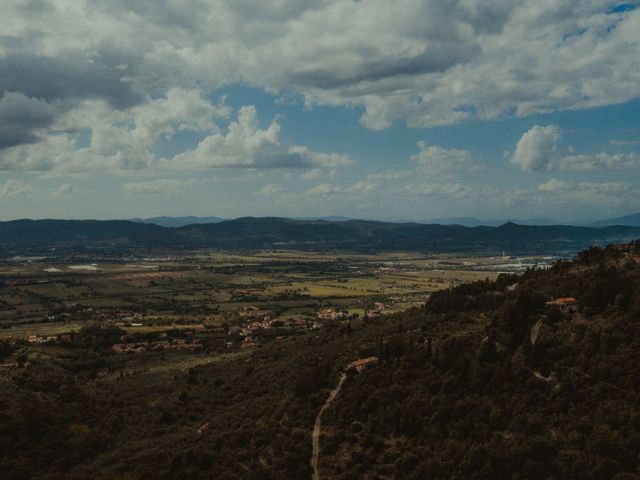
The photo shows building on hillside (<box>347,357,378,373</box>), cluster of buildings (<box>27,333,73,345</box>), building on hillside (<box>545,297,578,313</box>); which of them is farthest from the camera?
cluster of buildings (<box>27,333,73,345</box>)

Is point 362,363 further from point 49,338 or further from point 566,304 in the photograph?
point 49,338

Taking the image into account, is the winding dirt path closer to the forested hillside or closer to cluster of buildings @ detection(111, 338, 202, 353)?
the forested hillside

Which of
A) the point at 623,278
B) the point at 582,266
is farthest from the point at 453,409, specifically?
the point at 582,266

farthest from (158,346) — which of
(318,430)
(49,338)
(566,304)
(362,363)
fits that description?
(566,304)

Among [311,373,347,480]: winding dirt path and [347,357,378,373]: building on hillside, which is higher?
[347,357,378,373]: building on hillside

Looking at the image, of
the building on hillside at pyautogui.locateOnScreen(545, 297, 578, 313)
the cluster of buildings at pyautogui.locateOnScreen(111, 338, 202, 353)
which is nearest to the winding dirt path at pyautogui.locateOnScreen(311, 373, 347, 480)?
the building on hillside at pyautogui.locateOnScreen(545, 297, 578, 313)

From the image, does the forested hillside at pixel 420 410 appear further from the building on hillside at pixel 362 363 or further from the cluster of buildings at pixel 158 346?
the cluster of buildings at pixel 158 346

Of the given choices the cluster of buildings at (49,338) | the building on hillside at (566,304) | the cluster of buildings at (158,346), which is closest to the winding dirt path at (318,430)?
the building on hillside at (566,304)

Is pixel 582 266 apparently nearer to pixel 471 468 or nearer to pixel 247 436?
pixel 471 468
